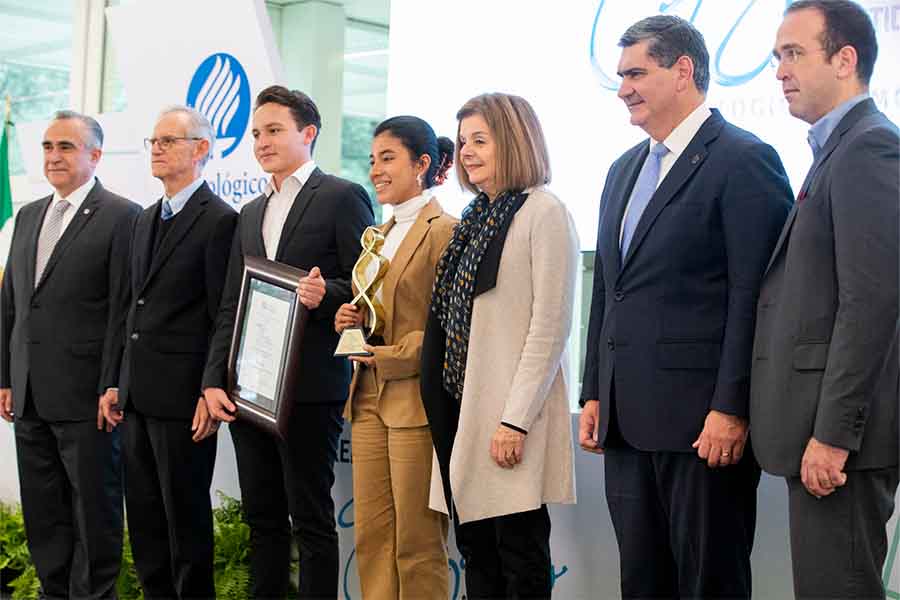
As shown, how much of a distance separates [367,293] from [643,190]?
0.96 m

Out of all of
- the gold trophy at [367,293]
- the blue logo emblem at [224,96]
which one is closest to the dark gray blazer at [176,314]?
the gold trophy at [367,293]

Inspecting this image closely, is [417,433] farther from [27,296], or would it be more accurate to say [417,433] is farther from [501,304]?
[27,296]

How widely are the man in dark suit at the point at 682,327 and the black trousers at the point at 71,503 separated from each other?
7.21 feet

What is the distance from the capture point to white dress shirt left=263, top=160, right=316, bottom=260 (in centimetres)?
394

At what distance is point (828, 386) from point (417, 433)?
1435 mm

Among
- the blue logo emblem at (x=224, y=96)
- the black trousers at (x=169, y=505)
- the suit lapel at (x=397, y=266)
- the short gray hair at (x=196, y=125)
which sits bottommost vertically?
the black trousers at (x=169, y=505)

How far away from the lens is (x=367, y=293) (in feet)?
11.6

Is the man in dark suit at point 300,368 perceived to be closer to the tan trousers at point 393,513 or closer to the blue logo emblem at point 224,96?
the tan trousers at point 393,513

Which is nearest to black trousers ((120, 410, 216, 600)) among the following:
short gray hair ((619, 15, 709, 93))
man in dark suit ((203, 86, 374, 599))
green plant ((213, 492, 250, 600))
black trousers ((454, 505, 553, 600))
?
man in dark suit ((203, 86, 374, 599))

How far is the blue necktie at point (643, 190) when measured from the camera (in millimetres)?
2961

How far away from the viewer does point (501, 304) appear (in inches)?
127

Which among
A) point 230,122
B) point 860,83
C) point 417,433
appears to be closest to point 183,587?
point 417,433

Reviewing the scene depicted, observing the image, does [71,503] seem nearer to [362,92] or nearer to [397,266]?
[397,266]

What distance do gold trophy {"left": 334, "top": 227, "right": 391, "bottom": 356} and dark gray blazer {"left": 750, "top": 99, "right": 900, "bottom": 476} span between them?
1293 mm
